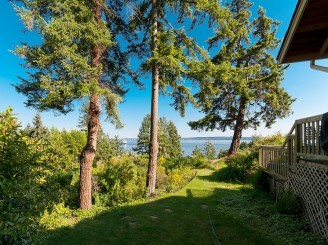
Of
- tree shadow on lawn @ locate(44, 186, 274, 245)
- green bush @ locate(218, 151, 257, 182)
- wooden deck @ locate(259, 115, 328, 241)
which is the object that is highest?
wooden deck @ locate(259, 115, 328, 241)

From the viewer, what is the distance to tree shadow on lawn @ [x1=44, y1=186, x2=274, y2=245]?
5.11 m

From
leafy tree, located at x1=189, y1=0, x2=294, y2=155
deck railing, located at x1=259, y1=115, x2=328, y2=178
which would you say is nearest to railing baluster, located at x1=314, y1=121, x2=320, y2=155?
deck railing, located at x1=259, y1=115, x2=328, y2=178

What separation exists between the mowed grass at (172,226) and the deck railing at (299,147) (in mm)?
1595

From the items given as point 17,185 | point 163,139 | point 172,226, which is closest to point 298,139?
point 172,226

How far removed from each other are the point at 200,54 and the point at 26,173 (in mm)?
9042

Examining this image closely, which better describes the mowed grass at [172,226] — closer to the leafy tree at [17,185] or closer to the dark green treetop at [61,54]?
the leafy tree at [17,185]

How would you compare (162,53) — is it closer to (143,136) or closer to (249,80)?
(249,80)

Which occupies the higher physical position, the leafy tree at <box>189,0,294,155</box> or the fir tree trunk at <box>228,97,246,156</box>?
the leafy tree at <box>189,0,294,155</box>

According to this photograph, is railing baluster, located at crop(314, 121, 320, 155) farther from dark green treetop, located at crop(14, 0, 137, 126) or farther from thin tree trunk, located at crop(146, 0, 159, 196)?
thin tree trunk, located at crop(146, 0, 159, 196)

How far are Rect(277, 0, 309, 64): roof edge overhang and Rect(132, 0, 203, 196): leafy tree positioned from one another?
14.4ft

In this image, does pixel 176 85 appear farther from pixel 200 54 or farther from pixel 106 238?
pixel 106 238

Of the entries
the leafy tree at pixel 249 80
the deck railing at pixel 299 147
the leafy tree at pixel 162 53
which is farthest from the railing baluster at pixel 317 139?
the leafy tree at pixel 249 80

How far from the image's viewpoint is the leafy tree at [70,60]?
7.05 metres

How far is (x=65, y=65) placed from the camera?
7043mm
